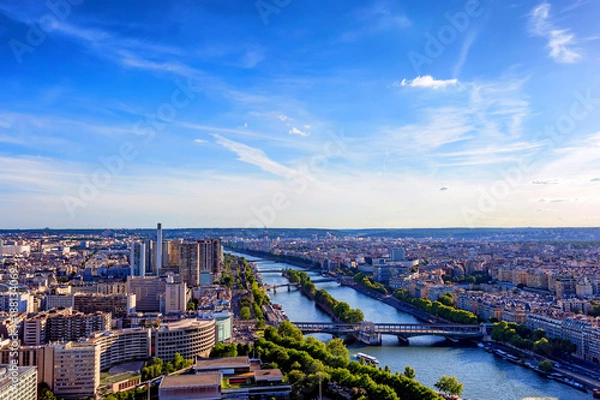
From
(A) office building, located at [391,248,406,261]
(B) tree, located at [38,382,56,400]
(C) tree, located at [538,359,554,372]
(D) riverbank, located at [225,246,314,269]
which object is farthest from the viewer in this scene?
(D) riverbank, located at [225,246,314,269]

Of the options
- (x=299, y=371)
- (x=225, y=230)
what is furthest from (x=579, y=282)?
(x=225, y=230)

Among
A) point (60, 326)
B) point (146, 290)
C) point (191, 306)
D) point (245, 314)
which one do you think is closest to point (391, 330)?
point (245, 314)

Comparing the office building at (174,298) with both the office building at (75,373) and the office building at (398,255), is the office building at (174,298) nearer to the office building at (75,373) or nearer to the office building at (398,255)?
the office building at (75,373)

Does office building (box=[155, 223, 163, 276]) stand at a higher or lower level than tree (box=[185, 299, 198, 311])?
higher

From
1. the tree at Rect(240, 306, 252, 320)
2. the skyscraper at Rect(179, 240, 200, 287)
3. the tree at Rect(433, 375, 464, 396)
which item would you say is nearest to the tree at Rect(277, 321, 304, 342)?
the tree at Rect(240, 306, 252, 320)

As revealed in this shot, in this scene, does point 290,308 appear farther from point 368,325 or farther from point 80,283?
point 80,283

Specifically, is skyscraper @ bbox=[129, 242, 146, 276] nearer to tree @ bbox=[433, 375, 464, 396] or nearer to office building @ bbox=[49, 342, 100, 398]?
office building @ bbox=[49, 342, 100, 398]
